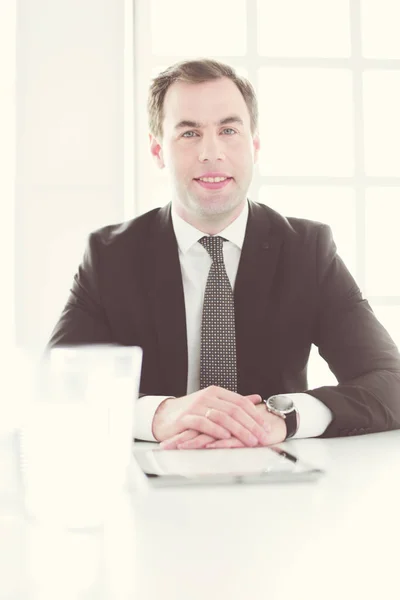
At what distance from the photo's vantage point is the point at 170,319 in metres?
1.76

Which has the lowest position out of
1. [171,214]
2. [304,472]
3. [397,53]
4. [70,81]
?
[304,472]

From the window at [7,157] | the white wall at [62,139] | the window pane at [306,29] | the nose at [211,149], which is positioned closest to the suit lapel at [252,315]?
the nose at [211,149]

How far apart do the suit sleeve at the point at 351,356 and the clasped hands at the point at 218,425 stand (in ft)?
0.54

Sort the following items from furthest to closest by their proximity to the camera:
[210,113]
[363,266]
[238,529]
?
[363,266] → [210,113] → [238,529]

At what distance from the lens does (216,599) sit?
0.44 metres

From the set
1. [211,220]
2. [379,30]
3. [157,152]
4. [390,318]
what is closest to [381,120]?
[379,30]

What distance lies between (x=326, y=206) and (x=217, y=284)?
1326 mm

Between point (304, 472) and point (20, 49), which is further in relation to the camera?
point (20, 49)

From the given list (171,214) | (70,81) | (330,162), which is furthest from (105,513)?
(330,162)

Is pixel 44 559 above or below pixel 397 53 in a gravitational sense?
below

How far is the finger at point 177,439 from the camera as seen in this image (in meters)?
1.07

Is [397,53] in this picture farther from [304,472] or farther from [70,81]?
[304,472]

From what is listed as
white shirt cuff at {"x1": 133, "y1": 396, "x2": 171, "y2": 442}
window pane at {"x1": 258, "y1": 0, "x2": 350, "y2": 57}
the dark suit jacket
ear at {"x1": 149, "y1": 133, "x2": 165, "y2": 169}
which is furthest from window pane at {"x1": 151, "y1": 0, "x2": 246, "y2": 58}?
white shirt cuff at {"x1": 133, "y1": 396, "x2": 171, "y2": 442}

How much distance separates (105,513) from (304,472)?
0.30 metres
